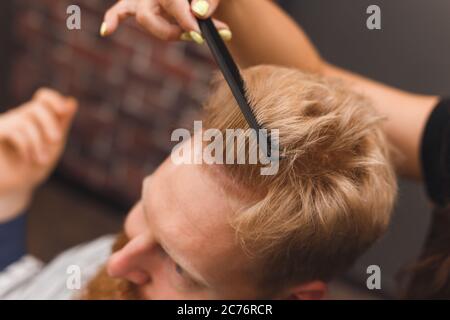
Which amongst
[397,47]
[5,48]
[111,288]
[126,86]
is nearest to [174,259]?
[111,288]

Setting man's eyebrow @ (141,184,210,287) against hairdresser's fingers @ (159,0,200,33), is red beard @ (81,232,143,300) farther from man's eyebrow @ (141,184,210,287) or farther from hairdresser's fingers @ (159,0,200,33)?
hairdresser's fingers @ (159,0,200,33)

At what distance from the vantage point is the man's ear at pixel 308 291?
792 mm

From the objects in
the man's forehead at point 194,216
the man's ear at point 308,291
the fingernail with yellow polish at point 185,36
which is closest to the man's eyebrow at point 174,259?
the man's forehead at point 194,216

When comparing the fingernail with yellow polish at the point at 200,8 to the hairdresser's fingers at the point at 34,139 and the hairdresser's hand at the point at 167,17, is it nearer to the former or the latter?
the hairdresser's hand at the point at 167,17

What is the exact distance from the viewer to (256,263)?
2.42 ft

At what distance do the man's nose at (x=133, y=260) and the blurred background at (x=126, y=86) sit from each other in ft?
3.07

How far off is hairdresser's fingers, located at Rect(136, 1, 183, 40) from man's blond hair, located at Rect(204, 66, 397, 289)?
3.9 inches

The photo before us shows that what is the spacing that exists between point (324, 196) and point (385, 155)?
0.46 feet

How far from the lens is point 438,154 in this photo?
0.95 m

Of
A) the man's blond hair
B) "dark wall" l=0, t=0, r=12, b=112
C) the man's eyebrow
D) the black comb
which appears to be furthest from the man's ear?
"dark wall" l=0, t=0, r=12, b=112

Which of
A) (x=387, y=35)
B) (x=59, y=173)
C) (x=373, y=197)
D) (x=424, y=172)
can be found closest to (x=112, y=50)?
(x=59, y=173)

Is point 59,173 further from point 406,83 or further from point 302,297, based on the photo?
point 302,297

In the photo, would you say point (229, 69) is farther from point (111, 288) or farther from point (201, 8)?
point (111, 288)

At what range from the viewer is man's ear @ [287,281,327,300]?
0.79 metres
